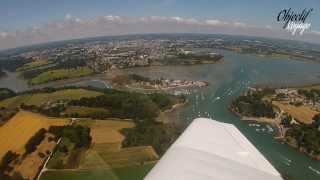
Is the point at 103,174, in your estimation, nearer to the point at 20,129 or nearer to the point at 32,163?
the point at 32,163

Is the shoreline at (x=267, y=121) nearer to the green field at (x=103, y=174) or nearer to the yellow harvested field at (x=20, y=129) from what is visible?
the yellow harvested field at (x=20, y=129)

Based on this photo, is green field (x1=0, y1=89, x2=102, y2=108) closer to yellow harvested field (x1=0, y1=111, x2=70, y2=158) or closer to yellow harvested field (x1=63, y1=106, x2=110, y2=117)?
yellow harvested field (x1=63, y1=106, x2=110, y2=117)

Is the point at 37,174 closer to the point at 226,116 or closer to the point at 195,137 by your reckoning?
the point at 195,137

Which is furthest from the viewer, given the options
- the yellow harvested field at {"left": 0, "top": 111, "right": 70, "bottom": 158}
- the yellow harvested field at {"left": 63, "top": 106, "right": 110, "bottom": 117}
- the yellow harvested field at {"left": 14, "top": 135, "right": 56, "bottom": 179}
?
the yellow harvested field at {"left": 63, "top": 106, "right": 110, "bottom": 117}

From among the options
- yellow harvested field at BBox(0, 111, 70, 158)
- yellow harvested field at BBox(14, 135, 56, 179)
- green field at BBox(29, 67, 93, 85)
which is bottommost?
green field at BBox(29, 67, 93, 85)

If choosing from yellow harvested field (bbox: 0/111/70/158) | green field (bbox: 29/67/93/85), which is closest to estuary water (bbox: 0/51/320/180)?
green field (bbox: 29/67/93/85)

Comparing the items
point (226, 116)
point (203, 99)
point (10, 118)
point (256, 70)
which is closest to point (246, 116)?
point (226, 116)
